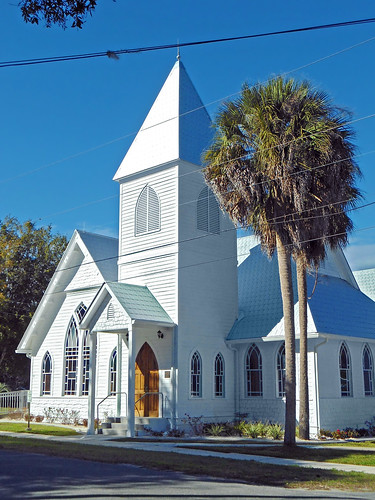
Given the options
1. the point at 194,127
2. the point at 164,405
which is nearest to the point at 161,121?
the point at 194,127

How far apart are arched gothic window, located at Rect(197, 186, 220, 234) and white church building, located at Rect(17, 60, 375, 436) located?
64 mm

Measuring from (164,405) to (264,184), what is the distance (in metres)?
9.85

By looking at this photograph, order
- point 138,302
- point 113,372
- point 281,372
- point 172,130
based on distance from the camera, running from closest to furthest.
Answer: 1. point 138,302
2. point 281,372
3. point 172,130
4. point 113,372

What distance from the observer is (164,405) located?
2452 centimetres

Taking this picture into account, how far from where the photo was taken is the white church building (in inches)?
956

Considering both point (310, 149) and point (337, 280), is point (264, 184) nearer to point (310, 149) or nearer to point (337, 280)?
point (310, 149)

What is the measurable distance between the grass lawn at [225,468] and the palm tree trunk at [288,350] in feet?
11.9

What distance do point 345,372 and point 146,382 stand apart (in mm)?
7950

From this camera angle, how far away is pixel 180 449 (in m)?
18.3

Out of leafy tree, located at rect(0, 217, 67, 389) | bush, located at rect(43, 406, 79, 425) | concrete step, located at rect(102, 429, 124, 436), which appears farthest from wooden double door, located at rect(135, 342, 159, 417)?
leafy tree, located at rect(0, 217, 67, 389)

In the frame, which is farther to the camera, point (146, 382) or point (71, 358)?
point (71, 358)

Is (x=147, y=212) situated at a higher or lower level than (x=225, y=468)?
higher

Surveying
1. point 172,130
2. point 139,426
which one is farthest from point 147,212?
point 139,426

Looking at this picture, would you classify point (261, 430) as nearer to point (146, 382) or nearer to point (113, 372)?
point (146, 382)
